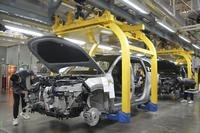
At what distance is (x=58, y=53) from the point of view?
16.8 ft

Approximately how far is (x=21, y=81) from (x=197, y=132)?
4.01 meters

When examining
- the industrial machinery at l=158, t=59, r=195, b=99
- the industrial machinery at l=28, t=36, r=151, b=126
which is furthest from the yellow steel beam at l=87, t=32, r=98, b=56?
the industrial machinery at l=158, t=59, r=195, b=99

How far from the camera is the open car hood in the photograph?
4575mm

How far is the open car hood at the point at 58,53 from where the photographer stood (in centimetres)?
458

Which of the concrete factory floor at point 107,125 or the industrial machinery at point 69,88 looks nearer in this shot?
the industrial machinery at point 69,88

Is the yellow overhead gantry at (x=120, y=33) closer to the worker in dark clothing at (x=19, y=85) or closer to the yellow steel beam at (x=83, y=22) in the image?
the yellow steel beam at (x=83, y=22)

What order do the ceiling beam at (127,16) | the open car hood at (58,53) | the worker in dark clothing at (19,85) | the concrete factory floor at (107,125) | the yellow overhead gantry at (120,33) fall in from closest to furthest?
the open car hood at (58,53)
the concrete factory floor at (107,125)
the worker in dark clothing at (19,85)
the yellow overhead gantry at (120,33)
the ceiling beam at (127,16)

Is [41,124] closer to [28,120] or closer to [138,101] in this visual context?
[28,120]

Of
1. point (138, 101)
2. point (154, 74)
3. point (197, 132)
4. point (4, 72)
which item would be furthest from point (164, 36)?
point (4, 72)

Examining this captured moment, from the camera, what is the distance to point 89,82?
471 cm

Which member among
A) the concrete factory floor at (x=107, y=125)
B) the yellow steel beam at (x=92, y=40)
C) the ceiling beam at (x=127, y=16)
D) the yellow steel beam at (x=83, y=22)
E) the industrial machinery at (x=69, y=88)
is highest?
the ceiling beam at (x=127, y=16)

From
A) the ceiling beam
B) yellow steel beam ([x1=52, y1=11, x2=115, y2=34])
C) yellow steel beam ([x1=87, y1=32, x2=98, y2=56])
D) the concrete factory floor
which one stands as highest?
the ceiling beam

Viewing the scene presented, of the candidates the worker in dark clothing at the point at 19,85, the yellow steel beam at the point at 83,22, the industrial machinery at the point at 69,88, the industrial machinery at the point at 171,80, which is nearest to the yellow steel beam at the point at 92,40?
the yellow steel beam at the point at 83,22

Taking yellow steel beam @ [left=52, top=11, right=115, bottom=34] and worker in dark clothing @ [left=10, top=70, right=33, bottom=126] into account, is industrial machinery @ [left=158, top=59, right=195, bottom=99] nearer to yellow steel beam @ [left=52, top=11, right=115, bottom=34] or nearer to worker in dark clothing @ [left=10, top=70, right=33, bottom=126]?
yellow steel beam @ [left=52, top=11, right=115, bottom=34]
